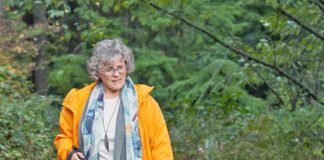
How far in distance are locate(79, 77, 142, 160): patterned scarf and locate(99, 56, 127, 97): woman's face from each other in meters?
0.08

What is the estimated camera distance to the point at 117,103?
5.18 metres

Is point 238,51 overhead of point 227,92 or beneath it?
overhead

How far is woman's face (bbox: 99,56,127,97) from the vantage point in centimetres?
513

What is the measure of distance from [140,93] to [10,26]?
10.6 metres

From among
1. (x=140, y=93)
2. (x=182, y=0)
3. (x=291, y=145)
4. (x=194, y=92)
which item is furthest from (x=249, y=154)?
(x=194, y=92)

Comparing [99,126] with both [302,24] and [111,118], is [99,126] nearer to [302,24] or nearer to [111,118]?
[111,118]

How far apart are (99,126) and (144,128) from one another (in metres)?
0.31

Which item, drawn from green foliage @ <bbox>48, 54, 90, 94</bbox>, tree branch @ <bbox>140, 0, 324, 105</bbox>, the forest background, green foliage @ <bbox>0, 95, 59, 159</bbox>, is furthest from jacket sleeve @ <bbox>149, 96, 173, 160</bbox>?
green foliage @ <bbox>48, 54, 90, 94</bbox>

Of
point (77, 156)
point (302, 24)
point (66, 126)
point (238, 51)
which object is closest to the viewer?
point (77, 156)

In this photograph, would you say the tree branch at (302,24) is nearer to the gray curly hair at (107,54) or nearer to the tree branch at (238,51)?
the tree branch at (238,51)

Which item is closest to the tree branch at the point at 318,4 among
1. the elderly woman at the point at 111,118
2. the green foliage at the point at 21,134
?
the green foliage at the point at 21,134

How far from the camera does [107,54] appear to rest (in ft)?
16.9

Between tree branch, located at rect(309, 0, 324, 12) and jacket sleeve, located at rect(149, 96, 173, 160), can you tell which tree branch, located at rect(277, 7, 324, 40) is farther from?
jacket sleeve, located at rect(149, 96, 173, 160)

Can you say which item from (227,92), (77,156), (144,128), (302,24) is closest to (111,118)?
(144,128)
